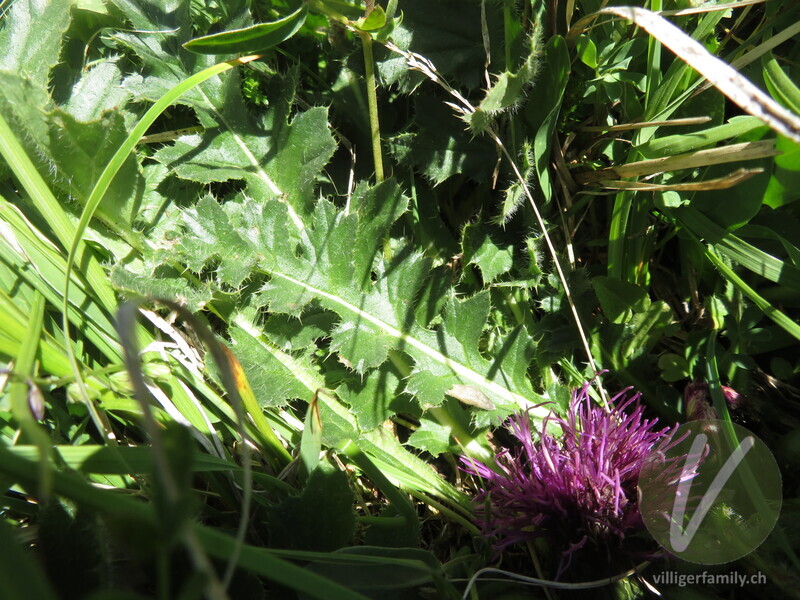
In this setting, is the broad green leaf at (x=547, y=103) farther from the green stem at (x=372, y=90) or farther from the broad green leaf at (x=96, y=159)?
the broad green leaf at (x=96, y=159)

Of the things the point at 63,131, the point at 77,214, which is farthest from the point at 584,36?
the point at 77,214

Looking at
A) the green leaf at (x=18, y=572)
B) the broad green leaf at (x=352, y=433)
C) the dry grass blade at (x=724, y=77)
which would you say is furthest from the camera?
the broad green leaf at (x=352, y=433)

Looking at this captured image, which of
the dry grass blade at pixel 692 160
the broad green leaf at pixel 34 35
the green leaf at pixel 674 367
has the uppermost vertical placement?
the broad green leaf at pixel 34 35

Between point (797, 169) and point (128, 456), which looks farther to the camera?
point (797, 169)

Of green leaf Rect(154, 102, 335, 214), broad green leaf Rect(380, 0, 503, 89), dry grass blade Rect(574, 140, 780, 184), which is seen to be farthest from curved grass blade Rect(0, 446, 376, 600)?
broad green leaf Rect(380, 0, 503, 89)

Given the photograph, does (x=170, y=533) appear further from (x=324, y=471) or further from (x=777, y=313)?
(x=777, y=313)

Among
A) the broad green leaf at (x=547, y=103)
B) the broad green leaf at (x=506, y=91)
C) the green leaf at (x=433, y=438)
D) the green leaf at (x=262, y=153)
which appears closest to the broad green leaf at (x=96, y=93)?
the green leaf at (x=262, y=153)

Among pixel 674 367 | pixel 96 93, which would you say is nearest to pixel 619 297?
pixel 674 367
